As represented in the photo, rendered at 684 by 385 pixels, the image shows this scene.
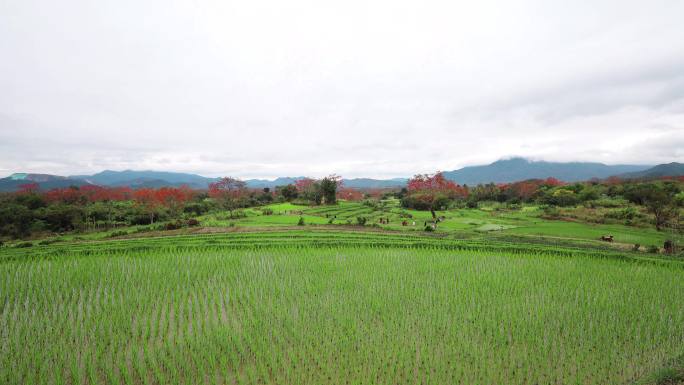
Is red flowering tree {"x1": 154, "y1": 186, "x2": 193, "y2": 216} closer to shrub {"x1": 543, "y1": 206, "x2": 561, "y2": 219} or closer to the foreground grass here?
the foreground grass

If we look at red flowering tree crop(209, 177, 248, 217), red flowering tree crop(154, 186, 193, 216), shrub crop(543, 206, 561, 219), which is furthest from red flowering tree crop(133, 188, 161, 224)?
shrub crop(543, 206, 561, 219)

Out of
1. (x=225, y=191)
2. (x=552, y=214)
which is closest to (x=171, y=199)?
(x=225, y=191)

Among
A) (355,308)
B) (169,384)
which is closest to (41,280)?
(169,384)

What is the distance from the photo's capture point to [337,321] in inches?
267

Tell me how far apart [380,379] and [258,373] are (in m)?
2.29

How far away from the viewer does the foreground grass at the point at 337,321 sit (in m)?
5.02

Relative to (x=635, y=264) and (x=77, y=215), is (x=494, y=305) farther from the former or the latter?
(x=77, y=215)

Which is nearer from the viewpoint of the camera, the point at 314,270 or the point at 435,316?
the point at 435,316

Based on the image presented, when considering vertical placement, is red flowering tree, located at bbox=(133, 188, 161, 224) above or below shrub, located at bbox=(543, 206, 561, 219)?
above

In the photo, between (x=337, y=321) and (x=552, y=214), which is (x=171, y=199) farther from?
(x=552, y=214)

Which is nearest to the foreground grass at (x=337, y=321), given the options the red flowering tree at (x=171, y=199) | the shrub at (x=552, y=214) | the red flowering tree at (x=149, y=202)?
the red flowering tree at (x=149, y=202)

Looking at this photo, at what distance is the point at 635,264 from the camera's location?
11.8 m

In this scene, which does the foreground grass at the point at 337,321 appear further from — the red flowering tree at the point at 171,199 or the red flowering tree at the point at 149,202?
the red flowering tree at the point at 171,199

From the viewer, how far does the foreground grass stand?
16.5ft
